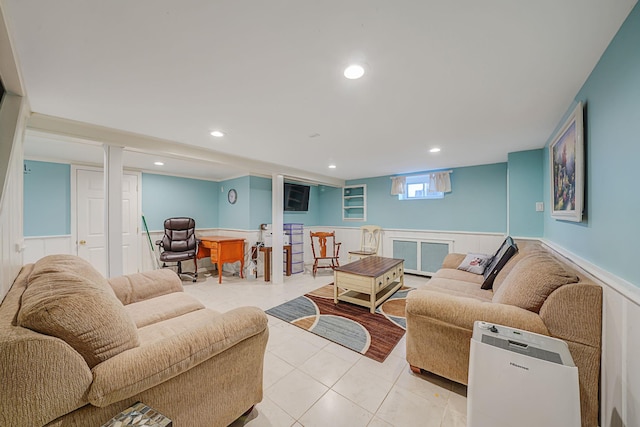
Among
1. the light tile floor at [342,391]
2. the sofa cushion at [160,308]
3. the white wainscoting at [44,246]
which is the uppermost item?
the white wainscoting at [44,246]

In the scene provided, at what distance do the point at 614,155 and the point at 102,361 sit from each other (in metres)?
2.55

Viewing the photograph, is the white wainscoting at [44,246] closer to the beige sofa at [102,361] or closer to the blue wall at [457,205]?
the beige sofa at [102,361]

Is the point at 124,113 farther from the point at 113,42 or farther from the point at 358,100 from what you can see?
the point at 358,100

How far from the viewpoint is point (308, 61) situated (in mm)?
1353

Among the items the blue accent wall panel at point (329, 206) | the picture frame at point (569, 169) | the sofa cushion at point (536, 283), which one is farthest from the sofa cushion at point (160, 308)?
the blue accent wall panel at point (329, 206)

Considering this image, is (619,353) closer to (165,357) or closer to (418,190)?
(165,357)

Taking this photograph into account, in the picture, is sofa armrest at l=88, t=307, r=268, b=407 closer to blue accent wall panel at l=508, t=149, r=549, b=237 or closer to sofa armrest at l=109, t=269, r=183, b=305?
sofa armrest at l=109, t=269, r=183, b=305

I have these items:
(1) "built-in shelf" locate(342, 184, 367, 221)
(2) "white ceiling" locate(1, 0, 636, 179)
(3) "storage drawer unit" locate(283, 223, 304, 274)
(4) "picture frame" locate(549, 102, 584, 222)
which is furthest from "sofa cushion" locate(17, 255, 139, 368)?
(1) "built-in shelf" locate(342, 184, 367, 221)

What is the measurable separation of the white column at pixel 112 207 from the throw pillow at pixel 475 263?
4.05 meters

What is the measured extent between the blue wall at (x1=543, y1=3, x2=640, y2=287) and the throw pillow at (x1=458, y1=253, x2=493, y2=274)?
137 centimetres

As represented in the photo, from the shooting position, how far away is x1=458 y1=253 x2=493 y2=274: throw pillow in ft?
9.64

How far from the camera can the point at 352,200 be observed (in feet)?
19.1

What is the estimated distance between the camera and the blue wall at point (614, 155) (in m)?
1.05

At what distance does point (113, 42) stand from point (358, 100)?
1.48 m
